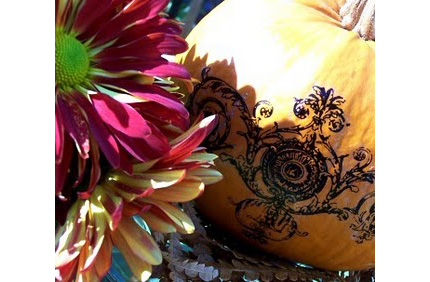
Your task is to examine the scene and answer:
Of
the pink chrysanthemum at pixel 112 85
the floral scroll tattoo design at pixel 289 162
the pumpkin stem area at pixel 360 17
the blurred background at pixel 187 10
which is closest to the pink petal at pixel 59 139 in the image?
the pink chrysanthemum at pixel 112 85

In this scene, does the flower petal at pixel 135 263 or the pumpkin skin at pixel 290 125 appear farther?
the pumpkin skin at pixel 290 125

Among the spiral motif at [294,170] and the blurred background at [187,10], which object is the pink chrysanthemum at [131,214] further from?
the blurred background at [187,10]

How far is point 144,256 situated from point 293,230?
0.60 feet

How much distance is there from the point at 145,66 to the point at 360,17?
0.22 metres

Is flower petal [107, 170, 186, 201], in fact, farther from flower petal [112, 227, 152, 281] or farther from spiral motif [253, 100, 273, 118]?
spiral motif [253, 100, 273, 118]

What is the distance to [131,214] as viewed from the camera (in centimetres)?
50

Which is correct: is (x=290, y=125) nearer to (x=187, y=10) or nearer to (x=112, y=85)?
(x=112, y=85)

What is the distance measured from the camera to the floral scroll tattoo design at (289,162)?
0.61 m

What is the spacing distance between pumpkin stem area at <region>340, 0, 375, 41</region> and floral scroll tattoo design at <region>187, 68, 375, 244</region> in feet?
0.24

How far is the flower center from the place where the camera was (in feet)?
1.64

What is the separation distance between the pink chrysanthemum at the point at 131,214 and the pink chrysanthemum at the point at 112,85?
1 cm

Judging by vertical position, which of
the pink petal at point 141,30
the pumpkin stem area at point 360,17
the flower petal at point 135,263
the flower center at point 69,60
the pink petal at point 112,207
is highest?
the pumpkin stem area at point 360,17
